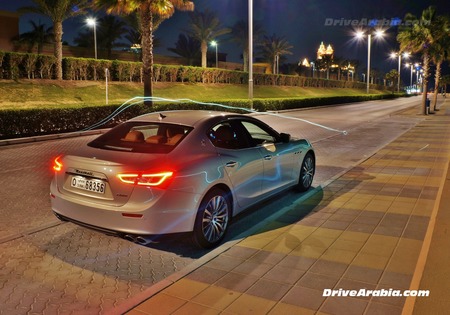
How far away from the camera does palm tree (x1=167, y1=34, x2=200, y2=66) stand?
62438mm

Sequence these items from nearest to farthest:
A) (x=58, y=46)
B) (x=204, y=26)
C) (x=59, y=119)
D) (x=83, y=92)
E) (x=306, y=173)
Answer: (x=306, y=173) → (x=59, y=119) → (x=58, y=46) → (x=83, y=92) → (x=204, y=26)

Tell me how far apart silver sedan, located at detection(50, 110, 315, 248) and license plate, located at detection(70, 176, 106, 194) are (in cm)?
1

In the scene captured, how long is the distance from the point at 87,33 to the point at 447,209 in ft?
180

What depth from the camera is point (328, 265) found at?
4.42 m

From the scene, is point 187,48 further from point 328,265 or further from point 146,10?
point 328,265

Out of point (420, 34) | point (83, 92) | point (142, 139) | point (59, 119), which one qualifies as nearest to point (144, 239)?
point (142, 139)

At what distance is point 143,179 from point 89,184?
2.19ft

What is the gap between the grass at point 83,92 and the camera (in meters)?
27.1

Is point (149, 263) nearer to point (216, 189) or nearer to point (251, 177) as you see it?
point (216, 189)

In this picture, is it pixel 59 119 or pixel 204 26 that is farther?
pixel 204 26

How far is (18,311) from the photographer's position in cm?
357

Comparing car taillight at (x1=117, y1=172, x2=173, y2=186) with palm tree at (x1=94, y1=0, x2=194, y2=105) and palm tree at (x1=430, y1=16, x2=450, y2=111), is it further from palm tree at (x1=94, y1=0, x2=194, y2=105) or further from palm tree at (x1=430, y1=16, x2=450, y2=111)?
palm tree at (x1=430, y1=16, x2=450, y2=111)

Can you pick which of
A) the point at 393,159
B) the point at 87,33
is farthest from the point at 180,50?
the point at 393,159

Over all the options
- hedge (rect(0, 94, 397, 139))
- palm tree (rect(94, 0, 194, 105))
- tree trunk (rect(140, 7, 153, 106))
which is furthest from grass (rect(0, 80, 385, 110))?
palm tree (rect(94, 0, 194, 105))
